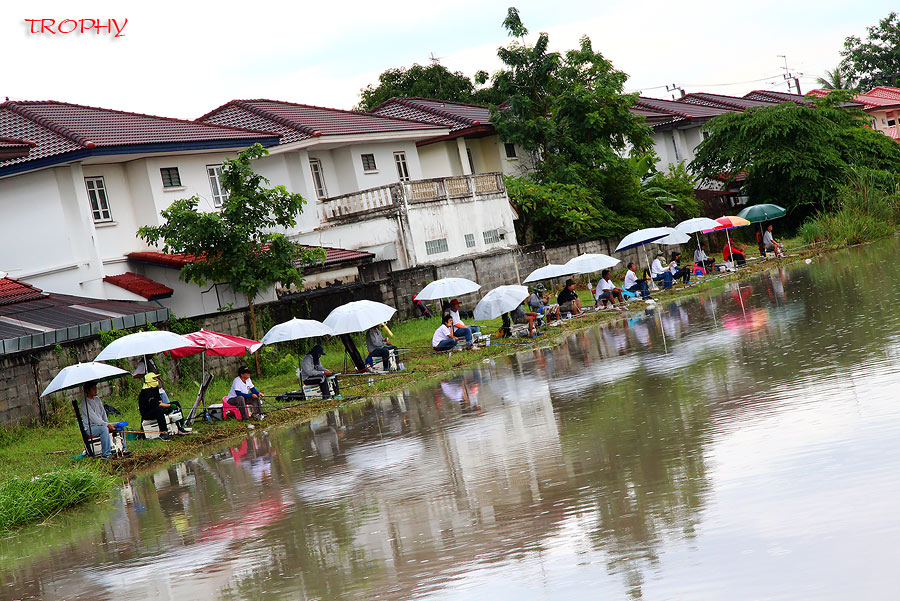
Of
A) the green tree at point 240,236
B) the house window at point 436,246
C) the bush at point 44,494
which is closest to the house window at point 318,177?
the house window at point 436,246

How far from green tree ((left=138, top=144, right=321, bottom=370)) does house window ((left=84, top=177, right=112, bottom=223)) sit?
5404mm

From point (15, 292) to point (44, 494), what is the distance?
14.2m

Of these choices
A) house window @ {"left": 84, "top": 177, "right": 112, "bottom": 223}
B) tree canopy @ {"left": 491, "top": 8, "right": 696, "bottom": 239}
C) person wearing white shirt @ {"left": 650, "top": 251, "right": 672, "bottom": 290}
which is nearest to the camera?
house window @ {"left": 84, "top": 177, "right": 112, "bottom": 223}

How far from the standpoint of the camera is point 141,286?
A: 2856 centimetres

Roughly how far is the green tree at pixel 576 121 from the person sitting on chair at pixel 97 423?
30.4 meters

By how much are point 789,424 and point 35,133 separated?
84.4 ft

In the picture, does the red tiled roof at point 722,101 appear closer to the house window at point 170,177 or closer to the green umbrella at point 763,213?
the green umbrella at point 763,213

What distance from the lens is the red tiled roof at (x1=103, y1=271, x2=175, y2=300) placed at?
28264 mm

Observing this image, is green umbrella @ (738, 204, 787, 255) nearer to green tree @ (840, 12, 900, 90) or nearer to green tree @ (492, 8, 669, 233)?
green tree @ (492, 8, 669, 233)

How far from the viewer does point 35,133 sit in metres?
29.4

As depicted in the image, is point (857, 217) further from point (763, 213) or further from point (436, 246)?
point (436, 246)

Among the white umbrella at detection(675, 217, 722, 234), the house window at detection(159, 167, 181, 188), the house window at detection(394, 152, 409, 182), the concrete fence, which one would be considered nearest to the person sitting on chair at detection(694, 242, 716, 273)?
the white umbrella at detection(675, 217, 722, 234)

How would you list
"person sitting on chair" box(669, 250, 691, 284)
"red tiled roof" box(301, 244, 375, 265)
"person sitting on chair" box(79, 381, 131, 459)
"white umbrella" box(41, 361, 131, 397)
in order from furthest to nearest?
1. "person sitting on chair" box(669, 250, 691, 284)
2. "red tiled roof" box(301, 244, 375, 265)
3. "person sitting on chair" box(79, 381, 131, 459)
4. "white umbrella" box(41, 361, 131, 397)

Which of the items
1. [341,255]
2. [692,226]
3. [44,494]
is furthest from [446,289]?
[44,494]
